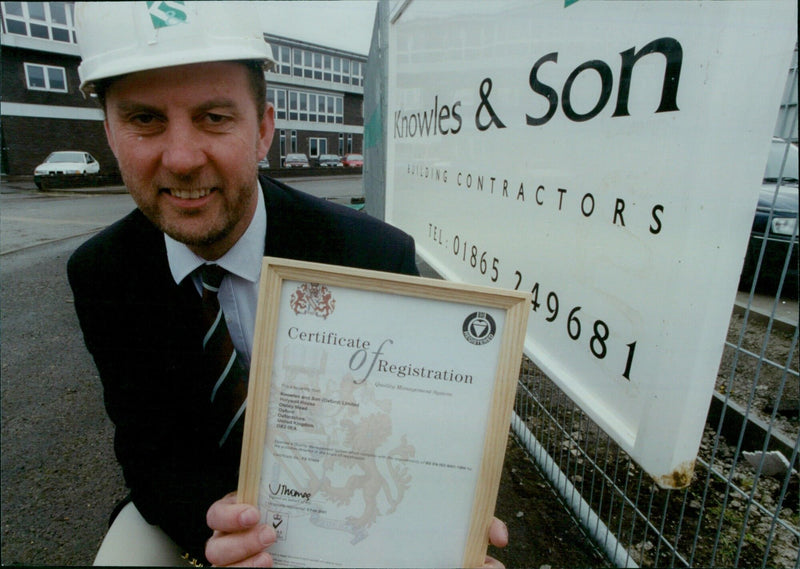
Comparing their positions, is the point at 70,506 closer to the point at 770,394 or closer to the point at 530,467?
the point at 530,467

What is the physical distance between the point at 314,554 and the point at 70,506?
1.86 meters

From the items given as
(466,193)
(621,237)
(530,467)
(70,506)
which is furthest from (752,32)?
(70,506)

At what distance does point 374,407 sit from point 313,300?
0.72 feet

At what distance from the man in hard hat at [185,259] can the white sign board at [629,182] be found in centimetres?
48

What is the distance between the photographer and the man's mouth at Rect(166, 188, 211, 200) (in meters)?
1.03

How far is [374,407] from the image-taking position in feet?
2.84

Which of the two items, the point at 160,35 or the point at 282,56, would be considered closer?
the point at 160,35

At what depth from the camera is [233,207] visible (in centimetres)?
112

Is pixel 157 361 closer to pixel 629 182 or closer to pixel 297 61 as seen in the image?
pixel 297 61

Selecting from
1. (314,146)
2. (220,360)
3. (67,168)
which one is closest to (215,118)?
(220,360)

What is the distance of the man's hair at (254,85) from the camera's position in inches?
35.2

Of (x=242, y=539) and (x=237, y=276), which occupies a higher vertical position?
(x=237, y=276)

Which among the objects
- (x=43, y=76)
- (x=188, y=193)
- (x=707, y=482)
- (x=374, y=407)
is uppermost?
(x=43, y=76)

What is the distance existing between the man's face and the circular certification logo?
0.60 m
